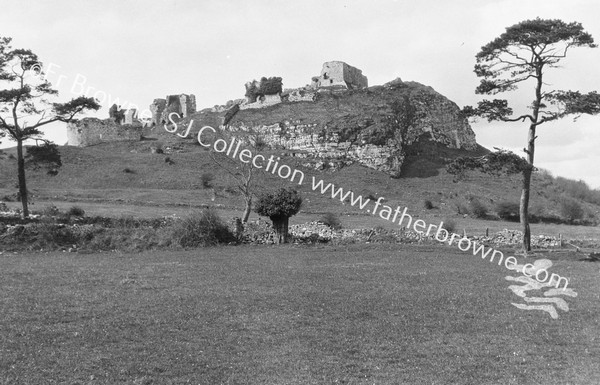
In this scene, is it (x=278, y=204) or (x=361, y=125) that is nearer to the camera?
(x=278, y=204)

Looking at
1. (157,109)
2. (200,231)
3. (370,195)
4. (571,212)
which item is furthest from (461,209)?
(157,109)

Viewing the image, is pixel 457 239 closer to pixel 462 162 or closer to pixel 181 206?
pixel 462 162

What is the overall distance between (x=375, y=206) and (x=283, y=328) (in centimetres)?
5188

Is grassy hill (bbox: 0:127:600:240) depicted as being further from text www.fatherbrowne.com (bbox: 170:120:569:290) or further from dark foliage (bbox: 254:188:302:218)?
dark foliage (bbox: 254:188:302:218)

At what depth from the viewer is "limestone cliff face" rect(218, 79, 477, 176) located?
84375mm

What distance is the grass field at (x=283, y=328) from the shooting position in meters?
9.67

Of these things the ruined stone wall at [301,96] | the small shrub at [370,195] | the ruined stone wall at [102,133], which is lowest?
the small shrub at [370,195]

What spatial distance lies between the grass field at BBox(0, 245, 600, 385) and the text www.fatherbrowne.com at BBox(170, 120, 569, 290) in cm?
518

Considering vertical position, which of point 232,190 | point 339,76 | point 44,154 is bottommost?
point 232,190

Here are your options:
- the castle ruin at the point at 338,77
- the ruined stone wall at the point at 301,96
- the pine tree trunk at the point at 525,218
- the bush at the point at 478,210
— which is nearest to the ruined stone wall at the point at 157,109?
the ruined stone wall at the point at 301,96

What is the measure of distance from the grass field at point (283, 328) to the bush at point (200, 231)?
31.5 feet

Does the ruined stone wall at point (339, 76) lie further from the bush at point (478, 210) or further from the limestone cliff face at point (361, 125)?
the bush at point (478, 210)

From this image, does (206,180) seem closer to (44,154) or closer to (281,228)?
(44,154)

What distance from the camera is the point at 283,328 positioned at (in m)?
12.6
